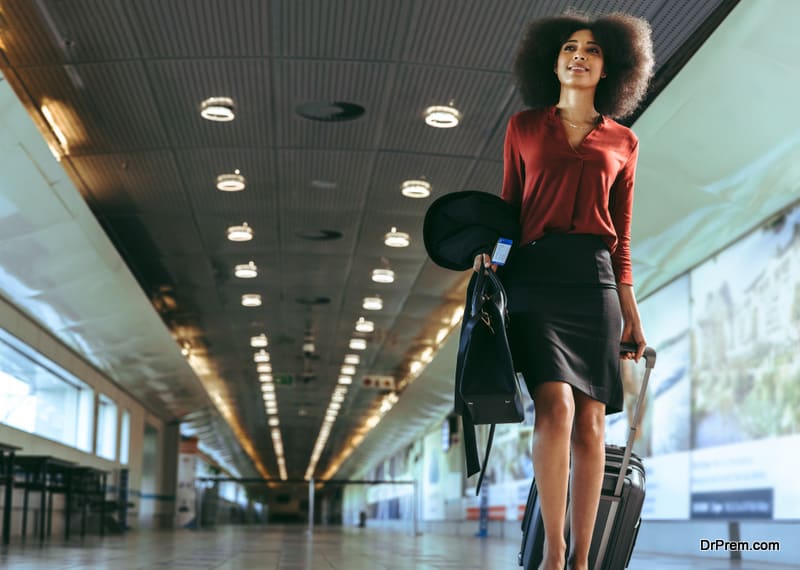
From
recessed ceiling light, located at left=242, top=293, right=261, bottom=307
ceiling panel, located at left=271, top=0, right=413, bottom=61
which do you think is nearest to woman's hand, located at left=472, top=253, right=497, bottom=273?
ceiling panel, located at left=271, top=0, right=413, bottom=61

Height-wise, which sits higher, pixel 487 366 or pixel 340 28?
pixel 340 28

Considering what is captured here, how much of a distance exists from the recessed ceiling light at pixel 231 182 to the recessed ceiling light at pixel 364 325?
691cm

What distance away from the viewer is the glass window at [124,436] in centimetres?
2367

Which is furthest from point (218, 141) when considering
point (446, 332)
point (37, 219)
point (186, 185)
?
point (446, 332)

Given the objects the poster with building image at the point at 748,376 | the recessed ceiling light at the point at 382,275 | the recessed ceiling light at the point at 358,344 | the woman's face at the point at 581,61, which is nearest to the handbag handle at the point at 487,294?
the woman's face at the point at 581,61

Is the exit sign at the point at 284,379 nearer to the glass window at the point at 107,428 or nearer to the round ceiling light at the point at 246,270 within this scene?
the glass window at the point at 107,428

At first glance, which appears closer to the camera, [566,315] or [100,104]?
[566,315]

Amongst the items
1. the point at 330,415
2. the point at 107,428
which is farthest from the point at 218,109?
the point at 330,415

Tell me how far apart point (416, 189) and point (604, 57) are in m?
8.04

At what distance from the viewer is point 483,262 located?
8.95 feet

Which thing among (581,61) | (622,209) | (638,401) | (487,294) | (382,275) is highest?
(382,275)

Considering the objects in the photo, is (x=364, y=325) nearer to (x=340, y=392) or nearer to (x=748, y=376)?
(x=340, y=392)

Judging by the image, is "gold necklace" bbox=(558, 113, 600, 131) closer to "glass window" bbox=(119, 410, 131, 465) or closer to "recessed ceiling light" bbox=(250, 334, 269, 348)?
"recessed ceiling light" bbox=(250, 334, 269, 348)

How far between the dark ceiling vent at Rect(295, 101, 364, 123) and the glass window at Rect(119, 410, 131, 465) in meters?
16.1
